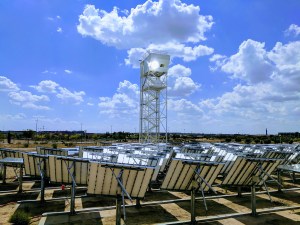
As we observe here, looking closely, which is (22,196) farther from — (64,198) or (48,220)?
(48,220)

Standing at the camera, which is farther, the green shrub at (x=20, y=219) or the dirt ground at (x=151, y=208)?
the dirt ground at (x=151, y=208)

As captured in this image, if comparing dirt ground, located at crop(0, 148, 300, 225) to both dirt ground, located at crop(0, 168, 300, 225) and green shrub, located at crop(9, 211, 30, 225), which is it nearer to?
dirt ground, located at crop(0, 168, 300, 225)

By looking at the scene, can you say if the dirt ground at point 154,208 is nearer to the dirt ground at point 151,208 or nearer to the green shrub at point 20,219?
the dirt ground at point 151,208

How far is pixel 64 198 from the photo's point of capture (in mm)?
14102

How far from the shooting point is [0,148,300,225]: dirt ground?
1111cm

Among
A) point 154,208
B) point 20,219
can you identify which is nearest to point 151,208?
point 154,208

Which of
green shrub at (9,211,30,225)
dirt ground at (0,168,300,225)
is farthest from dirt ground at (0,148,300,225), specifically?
green shrub at (9,211,30,225)

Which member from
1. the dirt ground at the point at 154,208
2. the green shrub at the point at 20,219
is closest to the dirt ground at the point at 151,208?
the dirt ground at the point at 154,208

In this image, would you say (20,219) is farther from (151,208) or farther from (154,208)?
(154,208)

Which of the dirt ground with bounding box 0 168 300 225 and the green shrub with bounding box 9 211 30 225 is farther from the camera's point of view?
the dirt ground with bounding box 0 168 300 225

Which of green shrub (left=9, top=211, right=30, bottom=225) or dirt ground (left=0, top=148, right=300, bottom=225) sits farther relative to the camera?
dirt ground (left=0, top=148, right=300, bottom=225)

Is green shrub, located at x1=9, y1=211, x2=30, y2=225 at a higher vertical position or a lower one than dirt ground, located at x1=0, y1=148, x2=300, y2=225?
higher

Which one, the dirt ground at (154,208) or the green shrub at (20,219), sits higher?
the green shrub at (20,219)

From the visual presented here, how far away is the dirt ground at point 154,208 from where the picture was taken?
11.1 m
